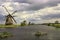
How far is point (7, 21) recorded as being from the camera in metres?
133

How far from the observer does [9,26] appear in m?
140

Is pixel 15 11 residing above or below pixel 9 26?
above

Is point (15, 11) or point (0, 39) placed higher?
point (15, 11)

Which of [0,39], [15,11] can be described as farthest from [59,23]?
[0,39]

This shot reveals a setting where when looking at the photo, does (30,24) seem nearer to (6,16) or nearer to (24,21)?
(24,21)

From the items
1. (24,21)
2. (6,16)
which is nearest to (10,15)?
(6,16)

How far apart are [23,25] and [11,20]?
113ft

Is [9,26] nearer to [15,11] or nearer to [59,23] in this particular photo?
[15,11]

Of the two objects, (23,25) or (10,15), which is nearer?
(10,15)

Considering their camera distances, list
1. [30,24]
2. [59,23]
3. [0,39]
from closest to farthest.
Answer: [0,39], [59,23], [30,24]

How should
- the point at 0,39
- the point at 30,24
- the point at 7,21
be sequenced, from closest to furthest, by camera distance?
the point at 0,39, the point at 7,21, the point at 30,24

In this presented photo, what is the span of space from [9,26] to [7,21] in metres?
7.79

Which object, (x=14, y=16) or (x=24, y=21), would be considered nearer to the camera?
(x=14, y=16)

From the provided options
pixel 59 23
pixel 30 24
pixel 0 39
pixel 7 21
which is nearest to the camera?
pixel 0 39
